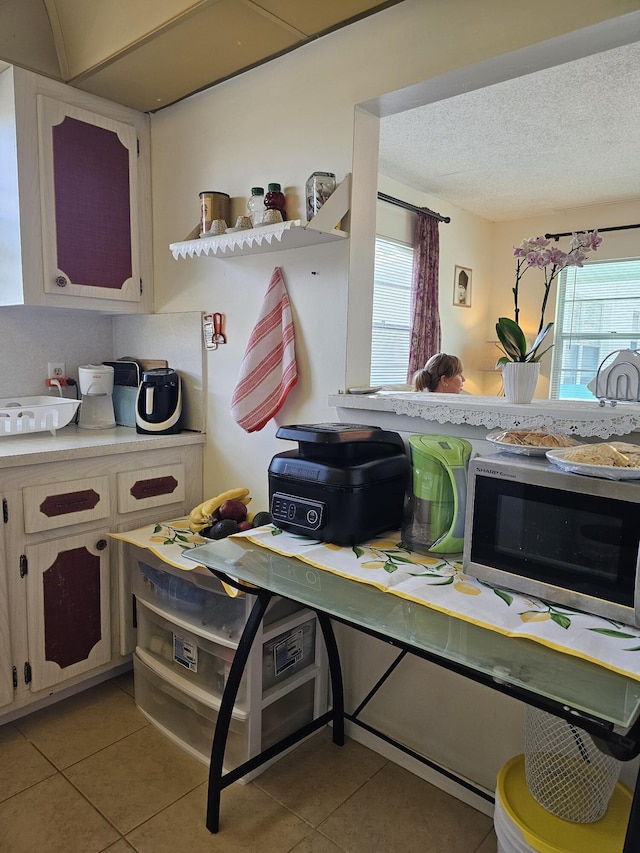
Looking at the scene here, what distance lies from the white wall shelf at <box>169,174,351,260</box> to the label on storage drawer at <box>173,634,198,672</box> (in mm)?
1270

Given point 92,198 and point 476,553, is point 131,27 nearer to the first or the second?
point 92,198

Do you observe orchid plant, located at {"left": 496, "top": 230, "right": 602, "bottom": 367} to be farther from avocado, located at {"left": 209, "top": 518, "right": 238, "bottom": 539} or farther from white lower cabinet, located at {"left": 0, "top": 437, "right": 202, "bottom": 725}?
white lower cabinet, located at {"left": 0, "top": 437, "right": 202, "bottom": 725}

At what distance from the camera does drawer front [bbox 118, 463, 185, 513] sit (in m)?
2.12

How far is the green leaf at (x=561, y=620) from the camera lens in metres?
1.05

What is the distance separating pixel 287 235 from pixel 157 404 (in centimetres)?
90

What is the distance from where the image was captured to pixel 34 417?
6.98 ft

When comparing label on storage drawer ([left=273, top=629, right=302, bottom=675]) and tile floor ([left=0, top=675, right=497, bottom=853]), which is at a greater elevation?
label on storage drawer ([left=273, top=629, right=302, bottom=675])

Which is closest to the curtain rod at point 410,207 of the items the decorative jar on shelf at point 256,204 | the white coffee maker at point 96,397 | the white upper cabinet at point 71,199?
the white upper cabinet at point 71,199

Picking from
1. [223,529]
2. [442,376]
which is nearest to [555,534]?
[223,529]

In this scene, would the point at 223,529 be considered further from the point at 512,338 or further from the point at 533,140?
the point at 533,140

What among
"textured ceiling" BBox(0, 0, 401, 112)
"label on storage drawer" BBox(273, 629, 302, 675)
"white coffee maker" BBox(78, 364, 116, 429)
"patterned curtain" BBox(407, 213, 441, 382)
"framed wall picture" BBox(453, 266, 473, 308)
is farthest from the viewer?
"framed wall picture" BBox(453, 266, 473, 308)

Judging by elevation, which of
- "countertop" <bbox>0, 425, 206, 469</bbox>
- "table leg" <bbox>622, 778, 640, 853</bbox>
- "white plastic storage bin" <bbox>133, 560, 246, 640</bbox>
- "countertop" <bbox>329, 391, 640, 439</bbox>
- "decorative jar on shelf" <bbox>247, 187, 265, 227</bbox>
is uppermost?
"decorative jar on shelf" <bbox>247, 187, 265, 227</bbox>

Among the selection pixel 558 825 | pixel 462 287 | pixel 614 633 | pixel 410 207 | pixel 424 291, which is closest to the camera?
pixel 614 633

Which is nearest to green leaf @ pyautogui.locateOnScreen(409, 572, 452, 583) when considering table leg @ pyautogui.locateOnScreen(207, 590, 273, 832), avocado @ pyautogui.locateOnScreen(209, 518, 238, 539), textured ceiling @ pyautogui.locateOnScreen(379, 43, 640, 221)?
table leg @ pyautogui.locateOnScreen(207, 590, 273, 832)
